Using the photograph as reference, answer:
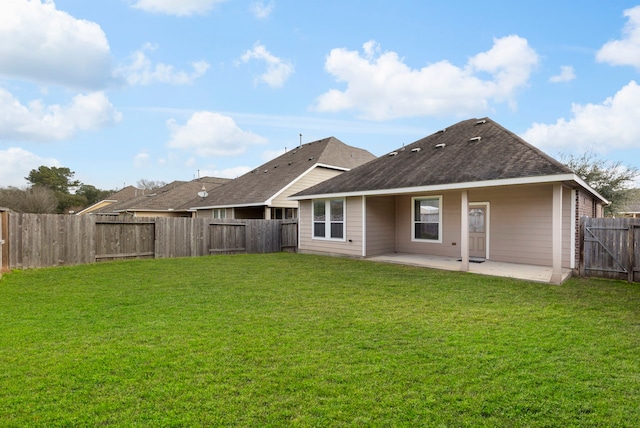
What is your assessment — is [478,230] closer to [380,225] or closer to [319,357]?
[380,225]

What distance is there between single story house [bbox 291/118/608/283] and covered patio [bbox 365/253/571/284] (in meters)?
0.29

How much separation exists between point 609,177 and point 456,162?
15.4 metres

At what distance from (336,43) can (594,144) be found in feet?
54.2

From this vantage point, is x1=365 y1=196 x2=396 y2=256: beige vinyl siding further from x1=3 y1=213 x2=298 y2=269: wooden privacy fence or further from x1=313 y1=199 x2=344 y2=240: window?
A: x1=3 y1=213 x2=298 y2=269: wooden privacy fence

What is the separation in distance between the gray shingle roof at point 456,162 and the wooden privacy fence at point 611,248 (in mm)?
1950

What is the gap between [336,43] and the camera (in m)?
14.9

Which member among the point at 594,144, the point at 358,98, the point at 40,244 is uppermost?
the point at 358,98

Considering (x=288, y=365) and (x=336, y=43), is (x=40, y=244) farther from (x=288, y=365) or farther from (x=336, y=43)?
(x=336, y=43)

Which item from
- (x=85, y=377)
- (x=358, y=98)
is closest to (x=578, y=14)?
(x=358, y=98)

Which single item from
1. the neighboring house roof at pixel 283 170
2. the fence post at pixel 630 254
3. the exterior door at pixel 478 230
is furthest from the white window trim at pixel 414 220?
the neighboring house roof at pixel 283 170

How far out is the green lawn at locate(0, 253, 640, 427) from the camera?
2.67 m

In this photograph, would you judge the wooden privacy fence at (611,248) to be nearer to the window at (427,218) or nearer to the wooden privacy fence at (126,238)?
the window at (427,218)


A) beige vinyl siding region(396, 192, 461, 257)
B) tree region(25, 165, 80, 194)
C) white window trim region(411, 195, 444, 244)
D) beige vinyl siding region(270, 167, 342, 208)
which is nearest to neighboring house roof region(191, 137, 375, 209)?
beige vinyl siding region(270, 167, 342, 208)

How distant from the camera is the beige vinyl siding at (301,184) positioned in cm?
1808
